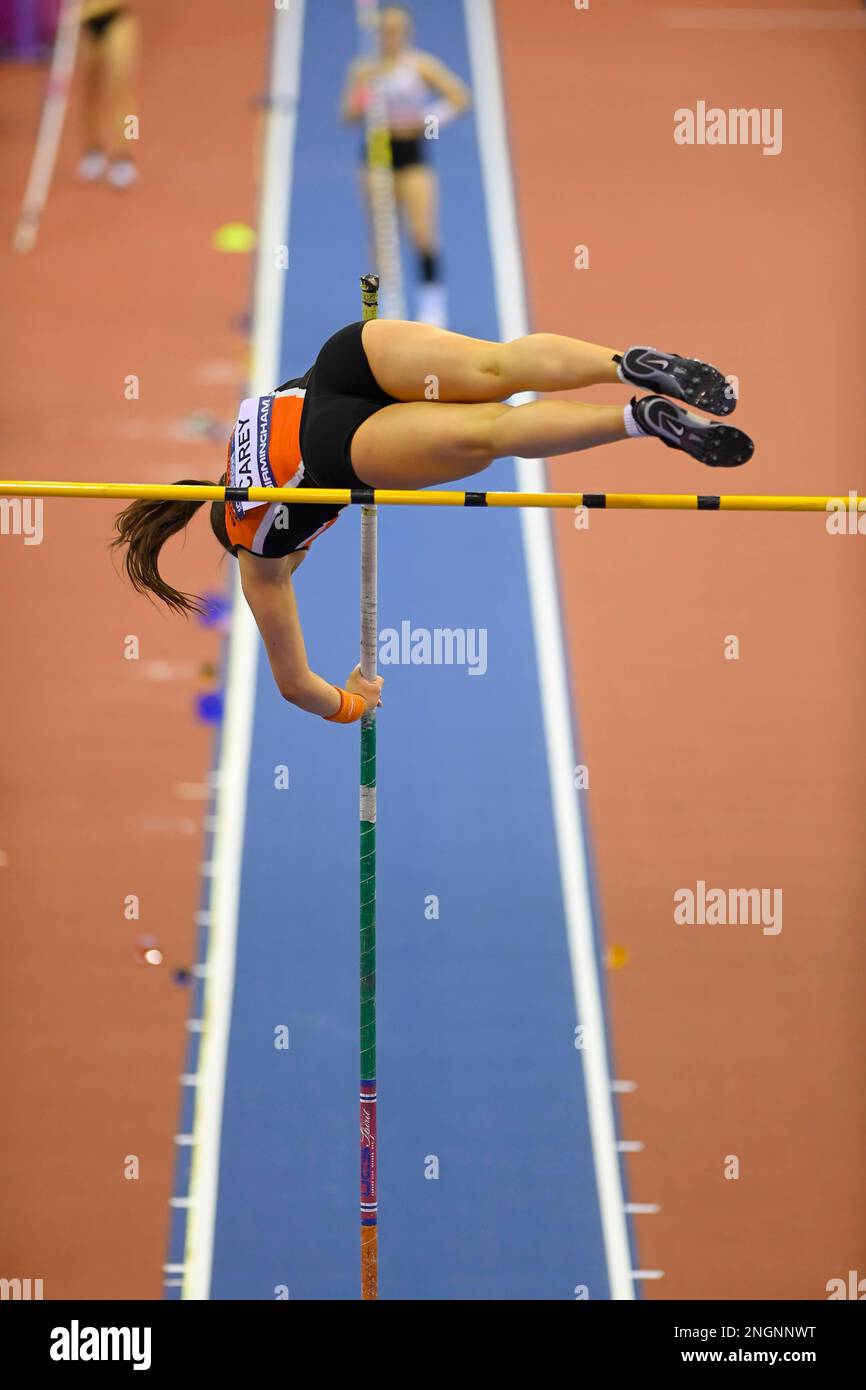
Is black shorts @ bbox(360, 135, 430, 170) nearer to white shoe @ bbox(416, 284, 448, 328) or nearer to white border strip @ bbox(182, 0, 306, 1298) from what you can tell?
white border strip @ bbox(182, 0, 306, 1298)

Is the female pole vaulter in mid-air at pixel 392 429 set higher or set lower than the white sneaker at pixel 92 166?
lower

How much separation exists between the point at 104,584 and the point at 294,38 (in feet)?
14.6

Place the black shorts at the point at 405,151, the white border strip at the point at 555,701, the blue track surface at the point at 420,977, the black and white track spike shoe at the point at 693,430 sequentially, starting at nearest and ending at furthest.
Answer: the black and white track spike shoe at the point at 693,430, the blue track surface at the point at 420,977, the white border strip at the point at 555,701, the black shorts at the point at 405,151

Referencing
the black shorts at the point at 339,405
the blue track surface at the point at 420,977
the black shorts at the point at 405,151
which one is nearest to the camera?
the black shorts at the point at 339,405

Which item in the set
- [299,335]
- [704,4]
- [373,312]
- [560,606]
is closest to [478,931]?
[560,606]

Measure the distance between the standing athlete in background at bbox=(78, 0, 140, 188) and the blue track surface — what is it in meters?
3.26

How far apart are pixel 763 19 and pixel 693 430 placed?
6.77 metres

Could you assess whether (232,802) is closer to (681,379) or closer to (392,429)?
(392,429)

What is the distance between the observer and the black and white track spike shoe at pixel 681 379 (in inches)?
179

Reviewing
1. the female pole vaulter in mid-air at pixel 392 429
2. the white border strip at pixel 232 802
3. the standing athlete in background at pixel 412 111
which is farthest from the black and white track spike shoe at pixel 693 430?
the standing athlete in background at pixel 412 111

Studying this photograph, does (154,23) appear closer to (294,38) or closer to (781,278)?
(294,38)

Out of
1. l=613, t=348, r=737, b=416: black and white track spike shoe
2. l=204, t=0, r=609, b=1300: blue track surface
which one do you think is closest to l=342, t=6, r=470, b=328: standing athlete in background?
l=204, t=0, r=609, b=1300: blue track surface

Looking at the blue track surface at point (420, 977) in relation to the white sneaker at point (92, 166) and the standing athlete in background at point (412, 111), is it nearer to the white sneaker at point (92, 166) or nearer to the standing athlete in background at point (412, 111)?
the standing athlete in background at point (412, 111)

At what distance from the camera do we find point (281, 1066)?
6.88 m
